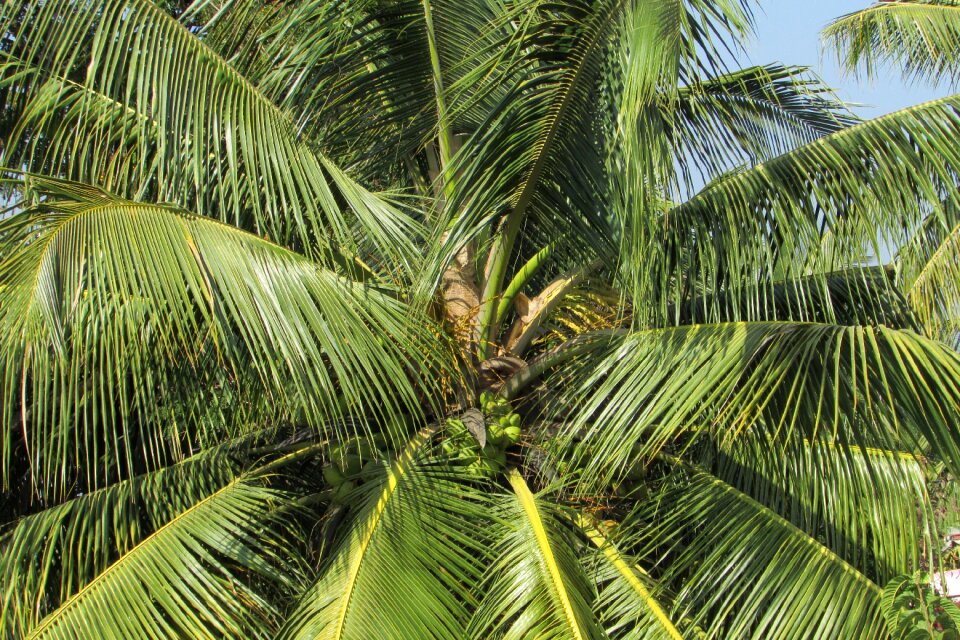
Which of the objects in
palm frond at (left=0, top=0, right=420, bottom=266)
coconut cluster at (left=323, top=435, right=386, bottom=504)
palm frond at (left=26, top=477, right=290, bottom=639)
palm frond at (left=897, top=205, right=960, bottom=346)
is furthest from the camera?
palm frond at (left=897, top=205, right=960, bottom=346)

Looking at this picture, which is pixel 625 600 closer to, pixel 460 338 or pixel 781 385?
pixel 781 385

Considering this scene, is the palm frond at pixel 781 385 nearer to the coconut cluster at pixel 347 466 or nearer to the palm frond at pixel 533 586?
the palm frond at pixel 533 586

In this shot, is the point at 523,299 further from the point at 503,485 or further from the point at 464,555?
the point at 464,555

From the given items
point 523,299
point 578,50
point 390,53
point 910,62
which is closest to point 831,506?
point 523,299

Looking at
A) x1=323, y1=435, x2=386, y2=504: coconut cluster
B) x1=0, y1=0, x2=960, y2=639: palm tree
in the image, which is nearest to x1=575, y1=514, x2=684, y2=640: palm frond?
x1=0, y1=0, x2=960, y2=639: palm tree

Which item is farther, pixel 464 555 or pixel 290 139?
pixel 290 139

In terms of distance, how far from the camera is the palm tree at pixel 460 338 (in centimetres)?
315

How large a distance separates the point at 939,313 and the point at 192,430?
427cm

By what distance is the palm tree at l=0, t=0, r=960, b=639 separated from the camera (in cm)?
315

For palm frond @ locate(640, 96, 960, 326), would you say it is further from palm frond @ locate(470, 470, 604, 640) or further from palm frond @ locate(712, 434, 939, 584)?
palm frond @ locate(470, 470, 604, 640)

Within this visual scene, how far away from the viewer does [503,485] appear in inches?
156

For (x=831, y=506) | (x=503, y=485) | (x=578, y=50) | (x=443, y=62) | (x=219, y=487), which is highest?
(x=443, y=62)

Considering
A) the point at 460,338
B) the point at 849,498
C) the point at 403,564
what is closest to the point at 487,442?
the point at 460,338

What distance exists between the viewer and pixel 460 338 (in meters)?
4.04
